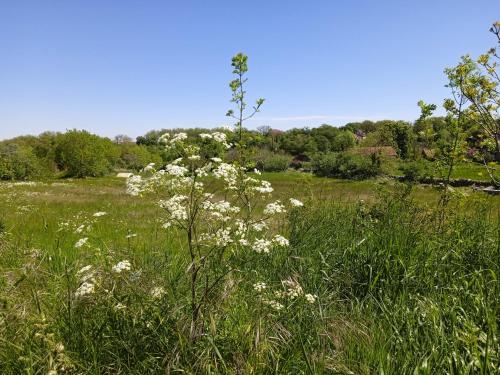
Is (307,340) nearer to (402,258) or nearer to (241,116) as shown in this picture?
(402,258)

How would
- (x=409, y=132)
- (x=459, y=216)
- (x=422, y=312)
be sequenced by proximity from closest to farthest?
(x=422, y=312)
(x=459, y=216)
(x=409, y=132)

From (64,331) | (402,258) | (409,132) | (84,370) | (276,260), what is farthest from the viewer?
(409,132)

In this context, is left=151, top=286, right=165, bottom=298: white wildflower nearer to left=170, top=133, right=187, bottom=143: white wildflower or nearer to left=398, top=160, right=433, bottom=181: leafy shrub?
left=170, top=133, right=187, bottom=143: white wildflower

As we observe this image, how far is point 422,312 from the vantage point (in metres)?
3.94

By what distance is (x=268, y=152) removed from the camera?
369ft

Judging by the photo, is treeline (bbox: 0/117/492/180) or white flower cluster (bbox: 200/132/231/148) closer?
white flower cluster (bbox: 200/132/231/148)

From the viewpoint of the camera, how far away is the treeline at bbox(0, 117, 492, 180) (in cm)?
723

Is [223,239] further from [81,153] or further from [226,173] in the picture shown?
[81,153]

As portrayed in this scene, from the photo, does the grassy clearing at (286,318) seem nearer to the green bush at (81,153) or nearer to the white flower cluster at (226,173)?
the white flower cluster at (226,173)

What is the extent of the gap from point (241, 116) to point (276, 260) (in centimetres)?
314

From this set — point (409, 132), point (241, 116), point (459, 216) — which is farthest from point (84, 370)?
point (409, 132)

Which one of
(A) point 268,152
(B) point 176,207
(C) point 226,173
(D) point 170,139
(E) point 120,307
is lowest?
(A) point 268,152

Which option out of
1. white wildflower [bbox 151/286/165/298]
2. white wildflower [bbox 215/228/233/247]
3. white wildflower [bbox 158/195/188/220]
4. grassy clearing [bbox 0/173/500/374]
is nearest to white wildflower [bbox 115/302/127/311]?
grassy clearing [bbox 0/173/500/374]

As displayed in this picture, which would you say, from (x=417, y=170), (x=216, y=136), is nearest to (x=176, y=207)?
(x=216, y=136)
